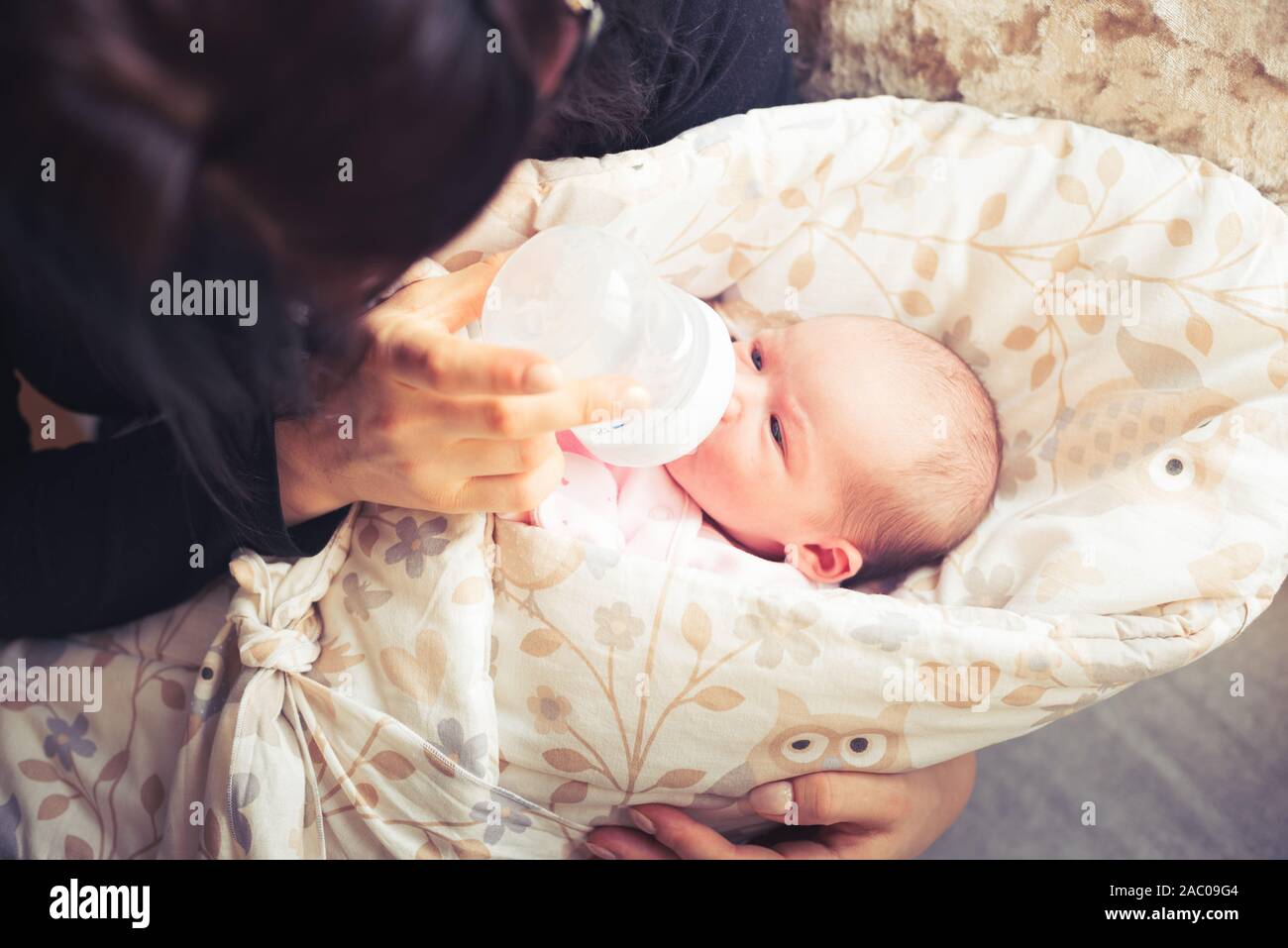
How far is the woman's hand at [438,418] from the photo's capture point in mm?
682

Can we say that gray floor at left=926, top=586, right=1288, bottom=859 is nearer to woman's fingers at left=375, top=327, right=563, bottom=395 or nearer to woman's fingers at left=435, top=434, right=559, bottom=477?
woman's fingers at left=435, top=434, right=559, bottom=477

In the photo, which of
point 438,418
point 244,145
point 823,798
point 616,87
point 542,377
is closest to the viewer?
point 244,145

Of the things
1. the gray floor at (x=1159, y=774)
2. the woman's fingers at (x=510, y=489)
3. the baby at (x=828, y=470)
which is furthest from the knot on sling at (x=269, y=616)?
the gray floor at (x=1159, y=774)

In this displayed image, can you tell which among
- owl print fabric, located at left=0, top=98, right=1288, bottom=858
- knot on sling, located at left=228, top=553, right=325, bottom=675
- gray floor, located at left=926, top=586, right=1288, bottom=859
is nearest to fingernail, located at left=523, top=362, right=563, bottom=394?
owl print fabric, located at left=0, top=98, right=1288, bottom=858

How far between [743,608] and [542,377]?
1.28 ft

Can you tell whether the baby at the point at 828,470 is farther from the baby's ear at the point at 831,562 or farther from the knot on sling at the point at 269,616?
the knot on sling at the point at 269,616

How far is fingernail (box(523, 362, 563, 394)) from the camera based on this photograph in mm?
631

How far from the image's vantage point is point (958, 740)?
97 centimetres

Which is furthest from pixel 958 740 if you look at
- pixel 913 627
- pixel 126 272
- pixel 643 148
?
pixel 126 272

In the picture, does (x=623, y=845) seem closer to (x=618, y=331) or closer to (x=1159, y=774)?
(x=618, y=331)

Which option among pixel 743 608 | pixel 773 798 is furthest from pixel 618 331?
pixel 773 798

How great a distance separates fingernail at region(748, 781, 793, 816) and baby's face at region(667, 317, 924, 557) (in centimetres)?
30

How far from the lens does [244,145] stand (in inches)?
18.2

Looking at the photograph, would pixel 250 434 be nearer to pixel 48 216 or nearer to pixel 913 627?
pixel 48 216
